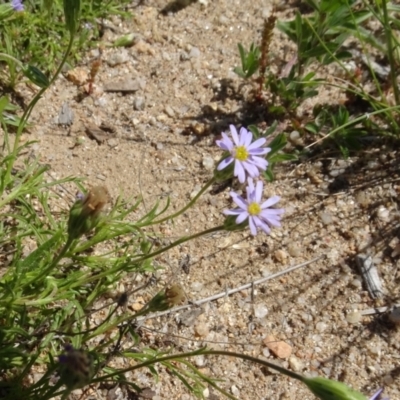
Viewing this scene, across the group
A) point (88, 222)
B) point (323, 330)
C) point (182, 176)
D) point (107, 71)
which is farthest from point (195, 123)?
point (88, 222)

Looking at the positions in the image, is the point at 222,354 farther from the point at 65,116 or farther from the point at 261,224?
the point at 65,116

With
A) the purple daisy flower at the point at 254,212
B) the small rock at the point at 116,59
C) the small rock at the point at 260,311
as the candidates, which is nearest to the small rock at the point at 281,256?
the small rock at the point at 260,311

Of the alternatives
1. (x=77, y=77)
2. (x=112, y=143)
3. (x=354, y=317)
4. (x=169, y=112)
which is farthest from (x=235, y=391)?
(x=77, y=77)

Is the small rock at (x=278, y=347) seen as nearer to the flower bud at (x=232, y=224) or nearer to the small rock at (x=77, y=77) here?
the flower bud at (x=232, y=224)

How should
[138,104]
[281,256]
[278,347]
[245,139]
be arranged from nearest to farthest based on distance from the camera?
[245,139] < [278,347] < [281,256] < [138,104]

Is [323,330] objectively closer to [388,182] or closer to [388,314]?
[388,314]

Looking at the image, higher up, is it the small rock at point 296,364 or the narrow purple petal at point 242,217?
the narrow purple petal at point 242,217
